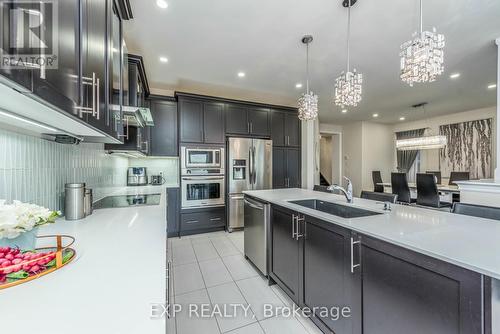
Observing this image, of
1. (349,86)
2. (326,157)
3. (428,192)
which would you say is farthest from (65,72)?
(326,157)

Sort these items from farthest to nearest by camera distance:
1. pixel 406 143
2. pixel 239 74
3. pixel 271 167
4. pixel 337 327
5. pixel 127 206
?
1. pixel 406 143
2. pixel 271 167
3. pixel 239 74
4. pixel 127 206
5. pixel 337 327

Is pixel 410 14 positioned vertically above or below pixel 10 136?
above

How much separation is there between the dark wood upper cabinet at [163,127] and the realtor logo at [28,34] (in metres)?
3.24

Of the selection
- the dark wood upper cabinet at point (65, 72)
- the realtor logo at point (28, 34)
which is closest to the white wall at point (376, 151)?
the dark wood upper cabinet at point (65, 72)

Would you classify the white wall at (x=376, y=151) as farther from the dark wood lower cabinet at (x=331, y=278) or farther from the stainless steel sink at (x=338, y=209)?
the dark wood lower cabinet at (x=331, y=278)

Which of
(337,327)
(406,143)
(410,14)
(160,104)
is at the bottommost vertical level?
(337,327)

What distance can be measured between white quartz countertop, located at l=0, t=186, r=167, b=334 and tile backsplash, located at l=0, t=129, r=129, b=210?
441mm

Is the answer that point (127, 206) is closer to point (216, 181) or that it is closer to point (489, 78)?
point (216, 181)

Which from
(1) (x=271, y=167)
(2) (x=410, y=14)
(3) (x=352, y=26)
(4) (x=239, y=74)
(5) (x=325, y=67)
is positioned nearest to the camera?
(2) (x=410, y=14)

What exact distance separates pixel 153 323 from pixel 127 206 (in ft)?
5.60

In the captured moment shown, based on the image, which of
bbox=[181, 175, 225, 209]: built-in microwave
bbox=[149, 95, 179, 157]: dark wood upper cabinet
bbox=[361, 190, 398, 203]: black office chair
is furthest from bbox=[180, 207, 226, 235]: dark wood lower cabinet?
bbox=[361, 190, 398, 203]: black office chair

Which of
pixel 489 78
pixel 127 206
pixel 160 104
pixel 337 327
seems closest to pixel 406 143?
pixel 489 78

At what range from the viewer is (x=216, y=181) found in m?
3.92

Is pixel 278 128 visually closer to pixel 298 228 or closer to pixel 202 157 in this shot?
pixel 202 157
